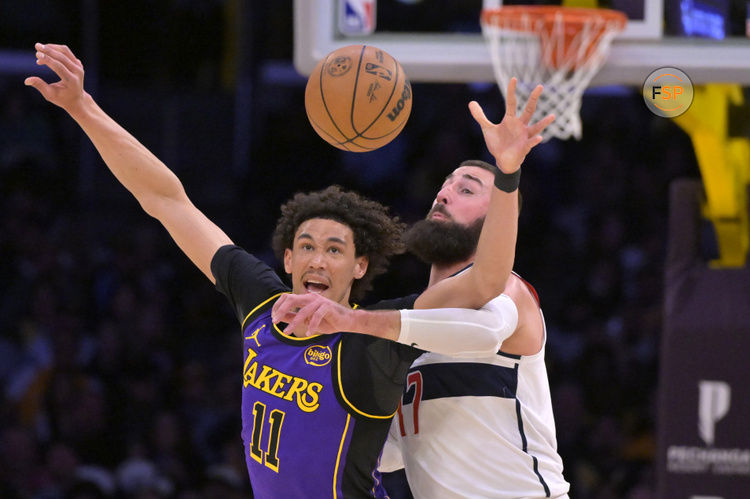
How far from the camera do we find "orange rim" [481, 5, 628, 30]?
5273 millimetres

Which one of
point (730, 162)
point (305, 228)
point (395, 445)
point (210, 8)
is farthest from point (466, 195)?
point (210, 8)

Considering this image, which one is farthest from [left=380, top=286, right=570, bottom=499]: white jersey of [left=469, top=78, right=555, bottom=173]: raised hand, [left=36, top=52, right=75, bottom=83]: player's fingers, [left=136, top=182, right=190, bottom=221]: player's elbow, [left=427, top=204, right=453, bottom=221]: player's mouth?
[left=36, top=52, right=75, bottom=83]: player's fingers

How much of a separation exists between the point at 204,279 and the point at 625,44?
5686mm

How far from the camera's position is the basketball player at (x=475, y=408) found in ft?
13.1

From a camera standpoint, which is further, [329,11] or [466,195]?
[329,11]

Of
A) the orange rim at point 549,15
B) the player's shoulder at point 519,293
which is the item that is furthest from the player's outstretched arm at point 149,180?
the orange rim at point 549,15

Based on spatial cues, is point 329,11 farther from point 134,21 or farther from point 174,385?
point 134,21

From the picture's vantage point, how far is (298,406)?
3.71 m

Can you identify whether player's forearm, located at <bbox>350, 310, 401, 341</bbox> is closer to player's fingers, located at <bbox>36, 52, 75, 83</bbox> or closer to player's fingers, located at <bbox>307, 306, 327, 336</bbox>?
player's fingers, located at <bbox>307, 306, 327, 336</bbox>

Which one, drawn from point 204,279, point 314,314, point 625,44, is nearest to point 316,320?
point 314,314

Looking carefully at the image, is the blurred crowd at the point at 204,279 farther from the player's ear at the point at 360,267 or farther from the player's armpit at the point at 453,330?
the player's armpit at the point at 453,330

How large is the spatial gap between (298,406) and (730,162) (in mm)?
3448

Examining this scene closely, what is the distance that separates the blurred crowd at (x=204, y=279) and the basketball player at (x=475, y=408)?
12.8ft

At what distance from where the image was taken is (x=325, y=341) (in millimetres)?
3805
